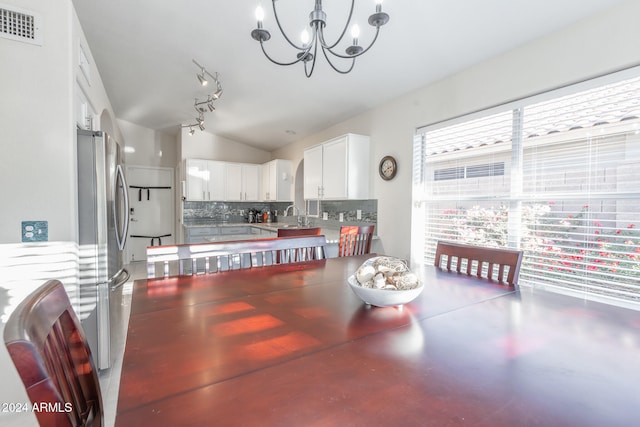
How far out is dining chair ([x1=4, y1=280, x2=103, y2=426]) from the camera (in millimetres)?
432

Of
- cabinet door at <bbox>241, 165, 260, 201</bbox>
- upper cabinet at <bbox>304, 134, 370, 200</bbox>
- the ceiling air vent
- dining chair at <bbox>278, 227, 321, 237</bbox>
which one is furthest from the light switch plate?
cabinet door at <bbox>241, 165, 260, 201</bbox>

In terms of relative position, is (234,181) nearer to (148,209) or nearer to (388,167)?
(148,209)

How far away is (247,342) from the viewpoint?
80 cm

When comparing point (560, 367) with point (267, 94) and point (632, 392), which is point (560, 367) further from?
point (267, 94)

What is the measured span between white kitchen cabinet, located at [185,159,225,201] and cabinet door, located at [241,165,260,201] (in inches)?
16.8

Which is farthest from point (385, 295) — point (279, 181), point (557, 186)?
point (279, 181)

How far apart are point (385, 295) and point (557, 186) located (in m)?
2.00

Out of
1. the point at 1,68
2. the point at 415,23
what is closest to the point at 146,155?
the point at 1,68

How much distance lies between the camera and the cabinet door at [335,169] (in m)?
3.87

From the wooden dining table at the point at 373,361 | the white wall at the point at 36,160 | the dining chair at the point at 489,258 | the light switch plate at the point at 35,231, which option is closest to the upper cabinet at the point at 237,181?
the white wall at the point at 36,160

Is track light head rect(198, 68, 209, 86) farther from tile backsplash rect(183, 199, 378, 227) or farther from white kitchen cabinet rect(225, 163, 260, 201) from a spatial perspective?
white kitchen cabinet rect(225, 163, 260, 201)

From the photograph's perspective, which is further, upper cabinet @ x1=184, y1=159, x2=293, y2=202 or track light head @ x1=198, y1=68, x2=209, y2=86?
upper cabinet @ x1=184, y1=159, x2=293, y2=202

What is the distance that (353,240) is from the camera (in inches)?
112

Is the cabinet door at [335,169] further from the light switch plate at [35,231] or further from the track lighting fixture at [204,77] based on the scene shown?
the light switch plate at [35,231]
